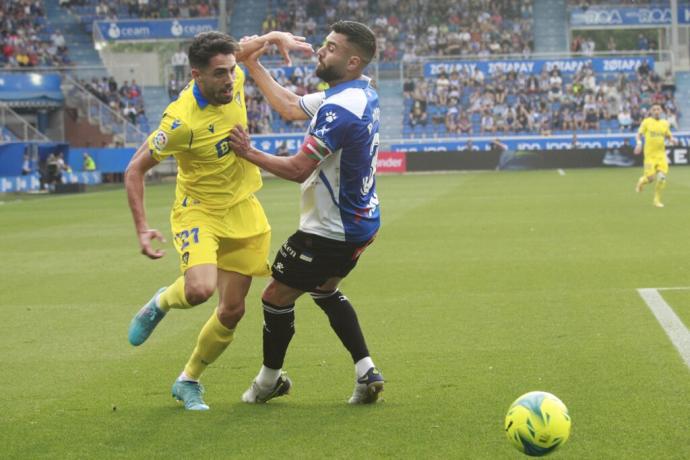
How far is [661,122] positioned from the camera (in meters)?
25.0

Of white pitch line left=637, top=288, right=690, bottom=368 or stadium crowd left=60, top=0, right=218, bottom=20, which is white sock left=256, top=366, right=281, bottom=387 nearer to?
white pitch line left=637, top=288, right=690, bottom=368

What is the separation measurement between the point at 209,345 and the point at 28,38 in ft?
158

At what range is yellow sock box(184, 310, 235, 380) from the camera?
6457 mm

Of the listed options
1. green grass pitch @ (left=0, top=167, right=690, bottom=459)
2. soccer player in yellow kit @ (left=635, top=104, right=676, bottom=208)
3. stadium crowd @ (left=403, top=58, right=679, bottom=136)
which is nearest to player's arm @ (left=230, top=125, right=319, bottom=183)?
green grass pitch @ (left=0, top=167, right=690, bottom=459)

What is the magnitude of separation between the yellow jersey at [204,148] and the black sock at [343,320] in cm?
79

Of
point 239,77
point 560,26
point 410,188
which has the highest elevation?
point 560,26

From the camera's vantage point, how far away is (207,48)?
6.20 metres

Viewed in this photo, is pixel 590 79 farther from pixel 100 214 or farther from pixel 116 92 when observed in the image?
pixel 100 214

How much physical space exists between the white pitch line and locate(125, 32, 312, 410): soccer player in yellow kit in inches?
117

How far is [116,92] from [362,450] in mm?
45269

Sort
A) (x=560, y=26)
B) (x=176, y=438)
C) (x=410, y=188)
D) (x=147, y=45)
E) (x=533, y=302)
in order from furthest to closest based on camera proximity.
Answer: (x=147, y=45) → (x=560, y=26) → (x=410, y=188) → (x=533, y=302) → (x=176, y=438)

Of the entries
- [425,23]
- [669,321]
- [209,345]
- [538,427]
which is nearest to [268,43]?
[209,345]

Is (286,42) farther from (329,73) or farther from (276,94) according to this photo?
(329,73)

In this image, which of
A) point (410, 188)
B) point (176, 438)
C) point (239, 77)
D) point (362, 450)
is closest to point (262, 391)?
point (176, 438)
